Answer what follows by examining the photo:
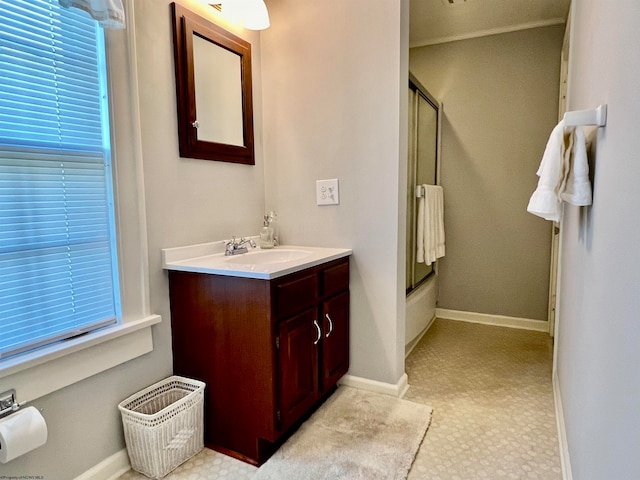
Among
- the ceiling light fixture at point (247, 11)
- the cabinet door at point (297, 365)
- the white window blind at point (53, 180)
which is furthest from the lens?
the ceiling light fixture at point (247, 11)

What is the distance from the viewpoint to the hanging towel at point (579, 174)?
118 cm

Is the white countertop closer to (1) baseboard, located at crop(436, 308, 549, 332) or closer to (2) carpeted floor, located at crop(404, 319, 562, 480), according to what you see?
(2) carpeted floor, located at crop(404, 319, 562, 480)

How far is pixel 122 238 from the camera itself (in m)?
1.54

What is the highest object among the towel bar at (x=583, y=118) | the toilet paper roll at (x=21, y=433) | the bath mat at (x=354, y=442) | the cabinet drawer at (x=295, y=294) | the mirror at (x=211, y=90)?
the mirror at (x=211, y=90)

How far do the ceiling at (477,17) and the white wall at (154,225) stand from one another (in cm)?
154

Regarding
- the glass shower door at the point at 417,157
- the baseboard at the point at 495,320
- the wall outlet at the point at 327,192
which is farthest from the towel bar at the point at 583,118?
the baseboard at the point at 495,320

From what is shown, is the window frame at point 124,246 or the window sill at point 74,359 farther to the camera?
the window frame at point 124,246

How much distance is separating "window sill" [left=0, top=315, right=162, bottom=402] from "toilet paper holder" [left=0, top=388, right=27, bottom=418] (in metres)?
0.01

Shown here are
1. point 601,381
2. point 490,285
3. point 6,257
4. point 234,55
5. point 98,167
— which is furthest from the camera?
point 490,285

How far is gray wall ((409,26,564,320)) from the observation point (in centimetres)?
305

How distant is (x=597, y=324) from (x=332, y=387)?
4.63ft

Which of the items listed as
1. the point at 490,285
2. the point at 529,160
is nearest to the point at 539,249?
the point at 490,285

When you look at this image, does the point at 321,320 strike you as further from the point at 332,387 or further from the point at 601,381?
the point at 601,381

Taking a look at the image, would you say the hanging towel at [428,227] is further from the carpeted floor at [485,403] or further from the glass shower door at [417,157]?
the carpeted floor at [485,403]
